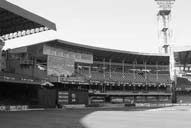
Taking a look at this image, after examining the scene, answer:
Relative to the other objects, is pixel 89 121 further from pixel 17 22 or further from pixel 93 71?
pixel 93 71

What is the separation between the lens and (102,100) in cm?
6462

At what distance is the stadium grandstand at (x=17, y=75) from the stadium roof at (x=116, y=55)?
12.4 m

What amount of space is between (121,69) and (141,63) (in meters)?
6.39

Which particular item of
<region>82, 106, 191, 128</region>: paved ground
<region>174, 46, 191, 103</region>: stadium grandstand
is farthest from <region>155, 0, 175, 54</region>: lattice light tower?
<region>82, 106, 191, 128</region>: paved ground

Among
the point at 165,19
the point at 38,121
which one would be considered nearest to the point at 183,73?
the point at 165,19

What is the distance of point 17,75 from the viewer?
43.7 metres

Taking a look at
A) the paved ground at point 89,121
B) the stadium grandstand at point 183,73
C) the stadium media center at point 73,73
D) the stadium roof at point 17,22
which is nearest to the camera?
the paved ground at point 89,121

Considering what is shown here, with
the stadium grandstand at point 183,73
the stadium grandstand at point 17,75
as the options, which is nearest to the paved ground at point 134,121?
the stadium grandstand at point 17,75

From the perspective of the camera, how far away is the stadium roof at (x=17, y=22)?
115 feet

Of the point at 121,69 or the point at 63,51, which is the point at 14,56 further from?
the point at 121,69

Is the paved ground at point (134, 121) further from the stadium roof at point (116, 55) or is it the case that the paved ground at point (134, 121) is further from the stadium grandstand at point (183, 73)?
the stadium grandstand at point (183, 73)

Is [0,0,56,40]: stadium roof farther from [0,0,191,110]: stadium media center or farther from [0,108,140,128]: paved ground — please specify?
[0,108,140,128]: paved ground

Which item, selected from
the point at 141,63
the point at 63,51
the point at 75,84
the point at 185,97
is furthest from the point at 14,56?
the point at 185,97

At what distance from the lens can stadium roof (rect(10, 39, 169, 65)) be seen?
61987 millimetres
